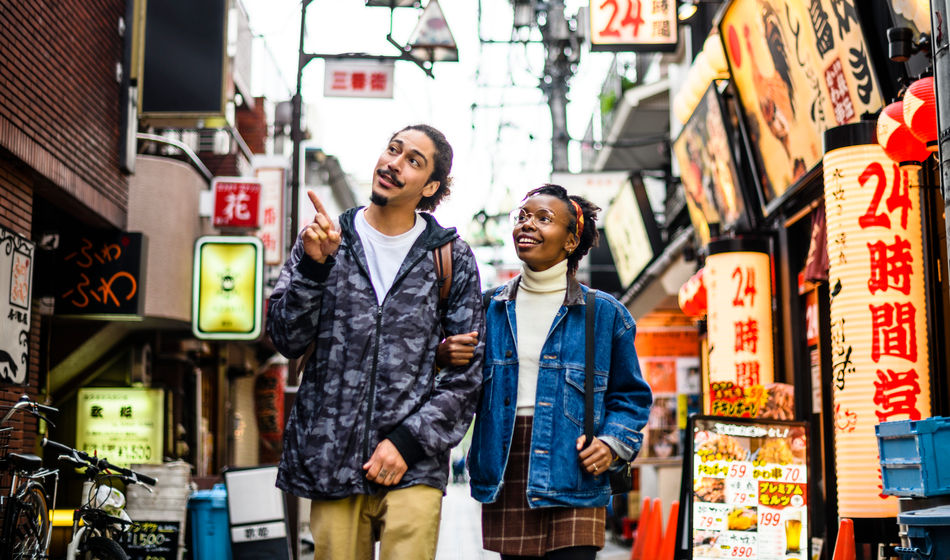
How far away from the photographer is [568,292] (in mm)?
4680

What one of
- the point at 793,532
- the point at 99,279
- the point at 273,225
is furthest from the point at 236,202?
the point at 793,532

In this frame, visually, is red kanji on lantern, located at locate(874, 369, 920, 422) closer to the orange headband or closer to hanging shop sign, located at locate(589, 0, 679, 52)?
the orange headband

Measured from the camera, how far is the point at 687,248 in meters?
17.4

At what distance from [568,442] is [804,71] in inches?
285

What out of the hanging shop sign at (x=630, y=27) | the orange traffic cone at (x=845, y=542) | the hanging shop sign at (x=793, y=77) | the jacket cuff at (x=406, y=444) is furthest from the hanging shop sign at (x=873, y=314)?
the hanging shop sign at (x=630, y=27)

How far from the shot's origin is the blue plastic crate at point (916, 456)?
17.0 feet

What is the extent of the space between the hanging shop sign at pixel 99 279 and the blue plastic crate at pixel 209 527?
396cm

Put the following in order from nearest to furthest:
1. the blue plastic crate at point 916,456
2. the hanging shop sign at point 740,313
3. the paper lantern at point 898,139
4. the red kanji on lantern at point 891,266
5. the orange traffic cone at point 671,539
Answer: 1. the blue plastic crate at point 916,456
2. the paper lantern at point 898,139
3. the red kanji on lantern at point 891,266
4. the orange traffic cone at point 671,539
5. the hanging shop sign at point 740,313

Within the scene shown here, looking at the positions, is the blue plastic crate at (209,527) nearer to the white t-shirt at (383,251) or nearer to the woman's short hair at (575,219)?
the woman's short hair at (575,219)

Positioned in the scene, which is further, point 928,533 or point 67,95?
point 67,95

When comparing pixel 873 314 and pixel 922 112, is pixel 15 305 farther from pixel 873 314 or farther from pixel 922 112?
pixel 922 112

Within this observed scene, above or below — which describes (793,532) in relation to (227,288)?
below

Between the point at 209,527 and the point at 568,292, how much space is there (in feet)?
21.2

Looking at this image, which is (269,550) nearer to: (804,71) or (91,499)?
(91,499)
